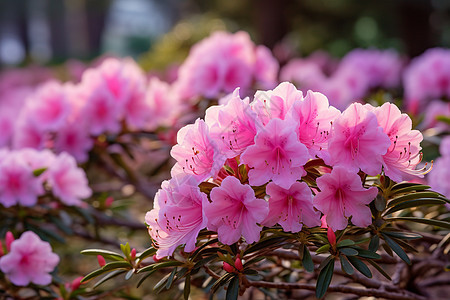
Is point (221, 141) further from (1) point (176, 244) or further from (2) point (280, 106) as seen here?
(1) point (176, 244)

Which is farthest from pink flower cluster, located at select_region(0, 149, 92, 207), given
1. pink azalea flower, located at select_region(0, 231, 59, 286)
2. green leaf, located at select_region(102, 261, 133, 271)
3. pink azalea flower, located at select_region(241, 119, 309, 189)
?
pink azalea flower, located at select_region(241, 119, 309, 189)

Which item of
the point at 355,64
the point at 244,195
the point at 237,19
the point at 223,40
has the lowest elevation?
the point at 237,19

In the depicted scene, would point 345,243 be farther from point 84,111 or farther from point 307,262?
point 84,111

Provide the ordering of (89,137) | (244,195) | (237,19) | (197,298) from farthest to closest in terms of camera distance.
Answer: (237,19) → (197,298) → (89,137) → (244,195)

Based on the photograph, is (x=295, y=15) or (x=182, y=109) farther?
(x=295, y=15)

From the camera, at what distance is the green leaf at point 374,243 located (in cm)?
135

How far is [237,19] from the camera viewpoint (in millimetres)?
13492

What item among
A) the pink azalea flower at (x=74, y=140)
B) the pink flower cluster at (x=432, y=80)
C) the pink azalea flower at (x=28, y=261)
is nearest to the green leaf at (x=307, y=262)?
the pink azalea flower at (x=28, y=261)

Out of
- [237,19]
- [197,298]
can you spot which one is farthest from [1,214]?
[237,19]

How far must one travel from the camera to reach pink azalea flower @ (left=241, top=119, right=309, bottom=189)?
123 centimetres

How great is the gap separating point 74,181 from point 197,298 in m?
1.49

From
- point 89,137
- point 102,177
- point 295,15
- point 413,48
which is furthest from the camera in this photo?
point 295,15

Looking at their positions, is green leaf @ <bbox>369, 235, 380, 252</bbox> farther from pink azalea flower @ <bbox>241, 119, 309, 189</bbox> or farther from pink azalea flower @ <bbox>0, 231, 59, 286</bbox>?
pink azalea flower @ <bbox>0, 231, 59, 286</bbox>

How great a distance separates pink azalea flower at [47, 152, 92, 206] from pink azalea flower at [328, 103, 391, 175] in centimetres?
117
